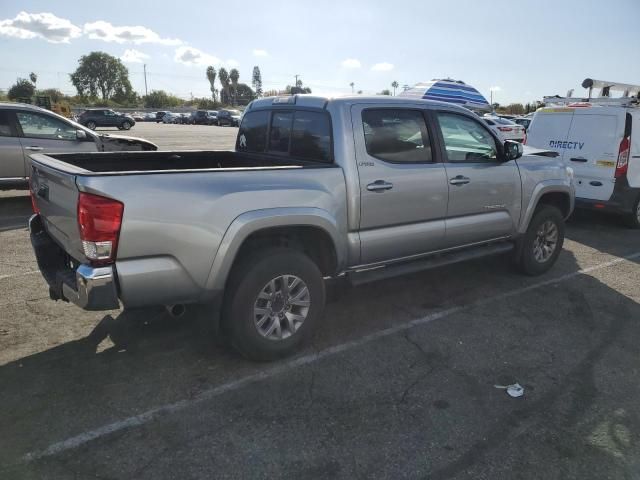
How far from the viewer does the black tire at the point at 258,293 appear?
323 centimetres

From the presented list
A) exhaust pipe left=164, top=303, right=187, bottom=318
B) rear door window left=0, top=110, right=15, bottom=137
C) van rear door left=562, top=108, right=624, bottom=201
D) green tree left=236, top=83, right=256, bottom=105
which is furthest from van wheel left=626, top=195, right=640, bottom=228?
green tree left=236, top=83, right=256, bottom=105

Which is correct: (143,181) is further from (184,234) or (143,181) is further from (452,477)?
(452,477)

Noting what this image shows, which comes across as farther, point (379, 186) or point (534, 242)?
point (534, 242)

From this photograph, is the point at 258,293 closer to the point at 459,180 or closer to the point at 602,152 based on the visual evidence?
the point at 459,180

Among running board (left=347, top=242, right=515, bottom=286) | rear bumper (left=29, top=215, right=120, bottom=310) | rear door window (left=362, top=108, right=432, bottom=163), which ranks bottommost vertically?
running board (left=347, top=242, right=515, bottom=286)

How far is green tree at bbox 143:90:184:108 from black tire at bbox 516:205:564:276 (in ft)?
390

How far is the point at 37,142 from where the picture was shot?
8195mm

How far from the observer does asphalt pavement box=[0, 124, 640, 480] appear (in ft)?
8.23

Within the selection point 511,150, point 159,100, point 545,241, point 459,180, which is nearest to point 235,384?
Result: point 459,180

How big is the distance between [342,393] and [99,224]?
180cm

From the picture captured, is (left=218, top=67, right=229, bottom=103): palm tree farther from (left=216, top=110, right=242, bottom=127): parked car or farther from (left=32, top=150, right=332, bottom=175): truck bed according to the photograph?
(left=32, top=150, right=332, bottom=175): truck bed

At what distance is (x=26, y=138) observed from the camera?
26.7 ft

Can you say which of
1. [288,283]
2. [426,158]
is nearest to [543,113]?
[426,158]

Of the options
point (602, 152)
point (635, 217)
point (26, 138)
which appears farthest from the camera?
point (26, 138)
